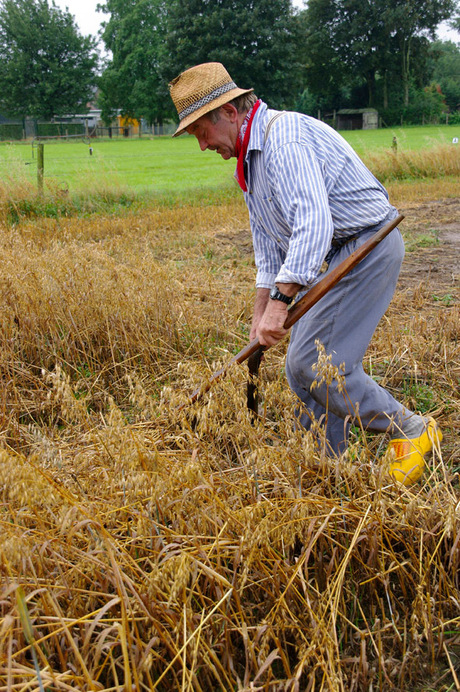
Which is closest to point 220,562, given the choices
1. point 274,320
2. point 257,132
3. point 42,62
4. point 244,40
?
point 274,320

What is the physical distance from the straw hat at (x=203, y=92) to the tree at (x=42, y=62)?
66773 millimetres

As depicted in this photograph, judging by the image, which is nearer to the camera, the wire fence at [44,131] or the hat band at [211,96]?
the hat band at [211,96]

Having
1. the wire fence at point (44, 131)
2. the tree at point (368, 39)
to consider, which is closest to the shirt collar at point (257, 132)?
the wire fence at point (44, 131)

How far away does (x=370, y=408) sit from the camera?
263cm

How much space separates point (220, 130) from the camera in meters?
2.55

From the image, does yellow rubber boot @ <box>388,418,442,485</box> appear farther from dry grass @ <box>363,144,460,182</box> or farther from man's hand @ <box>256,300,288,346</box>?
dry grass @ <box>363,144,460,182</box>

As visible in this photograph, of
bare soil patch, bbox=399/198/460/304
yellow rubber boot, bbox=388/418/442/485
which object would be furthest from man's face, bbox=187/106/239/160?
bare soil patch, bbox=399/198/460/304

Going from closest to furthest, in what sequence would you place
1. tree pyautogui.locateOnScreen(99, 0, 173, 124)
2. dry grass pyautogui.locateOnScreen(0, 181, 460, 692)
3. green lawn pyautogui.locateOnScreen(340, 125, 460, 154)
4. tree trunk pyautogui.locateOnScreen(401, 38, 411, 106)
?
1. dry grass pyautogui.locateOnScreen(0, 181, 460, 692)
2. green lawn pyautogui.locateOnScreen(340, 125, 460, 154)
3. tree trunk pyautogui.locateOnScreen(401, 38, 411, 106)
4. tree pyautogui.locateOnScreen(99, 0, 173, 124)

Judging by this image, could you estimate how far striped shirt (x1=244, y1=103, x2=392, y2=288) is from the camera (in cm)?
223

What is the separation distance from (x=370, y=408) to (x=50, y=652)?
5.27ft

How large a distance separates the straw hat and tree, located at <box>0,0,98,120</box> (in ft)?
219

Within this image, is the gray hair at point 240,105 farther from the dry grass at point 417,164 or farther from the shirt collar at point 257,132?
the dry grass at point 417,164

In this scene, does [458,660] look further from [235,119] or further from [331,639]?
[235,119]

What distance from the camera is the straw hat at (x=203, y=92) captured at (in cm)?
246
